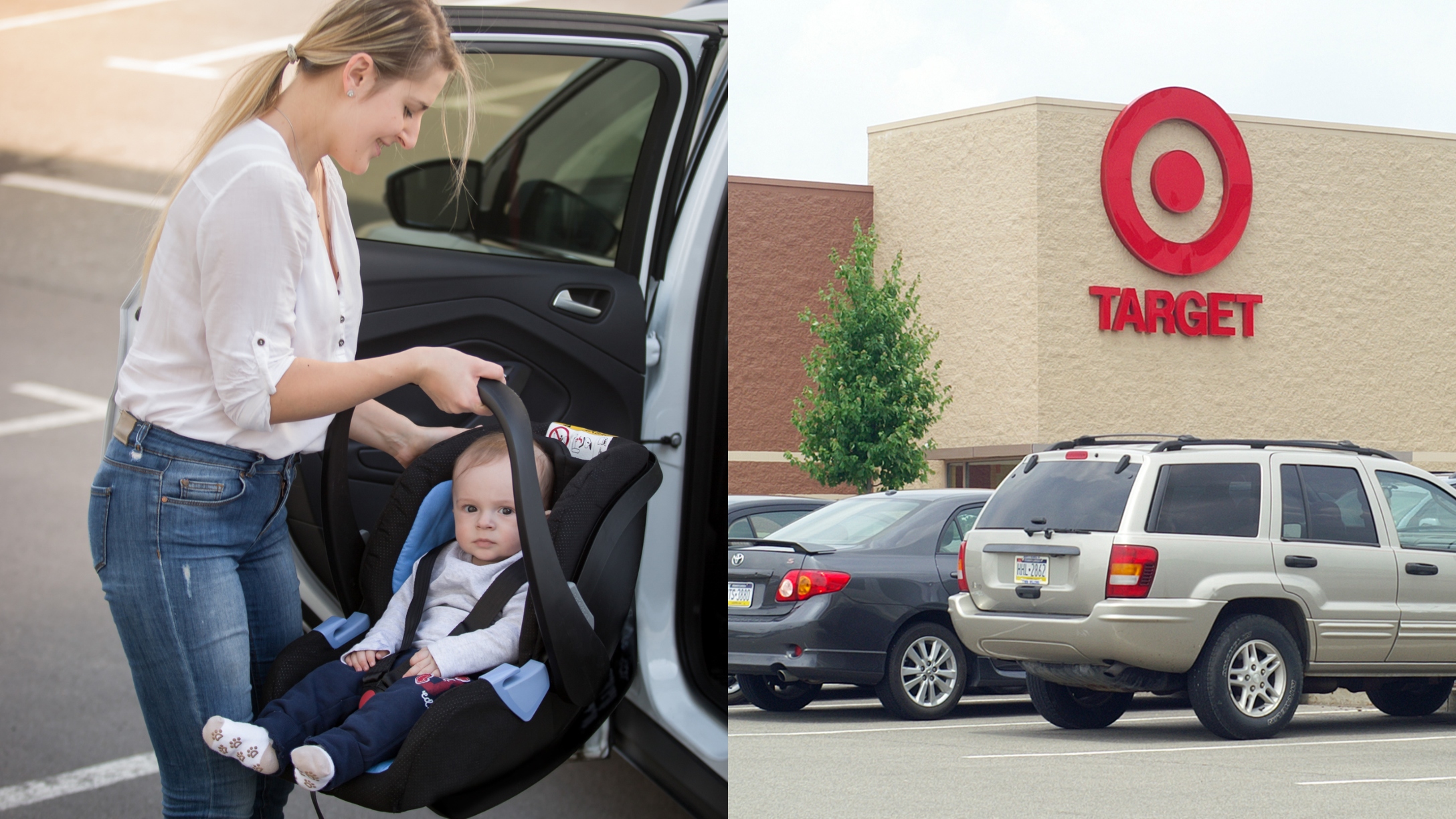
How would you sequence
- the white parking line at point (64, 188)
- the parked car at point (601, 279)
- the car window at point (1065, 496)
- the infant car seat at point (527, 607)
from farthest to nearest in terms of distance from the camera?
the white parking line at point (64, 188) → the parked car at point (601, 279) → the infant car seat at point (527, 607) → the car window at point (1065, 496)

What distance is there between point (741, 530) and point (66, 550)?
7.01 ft

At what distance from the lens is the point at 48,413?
2777 millimetres

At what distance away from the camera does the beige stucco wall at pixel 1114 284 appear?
126 cm

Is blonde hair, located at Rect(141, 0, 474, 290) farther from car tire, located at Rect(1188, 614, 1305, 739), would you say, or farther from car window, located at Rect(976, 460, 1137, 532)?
car tire, located at Rect(1188, 614, 1305, 739)

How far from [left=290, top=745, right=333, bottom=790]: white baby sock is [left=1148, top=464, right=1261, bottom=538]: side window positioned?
39.5 inches

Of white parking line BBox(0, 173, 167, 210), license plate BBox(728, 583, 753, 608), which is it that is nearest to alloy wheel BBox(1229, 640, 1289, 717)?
license plate BBox(728, 583, 753, 608)

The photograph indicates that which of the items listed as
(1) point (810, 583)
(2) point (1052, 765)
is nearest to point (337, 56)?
(1) point (810, 583)

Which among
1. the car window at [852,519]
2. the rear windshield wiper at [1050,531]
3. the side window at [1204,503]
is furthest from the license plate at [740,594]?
the side window at [1204,503]

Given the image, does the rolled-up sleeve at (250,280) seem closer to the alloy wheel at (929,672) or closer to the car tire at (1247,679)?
the alloy wheel at (929,672)

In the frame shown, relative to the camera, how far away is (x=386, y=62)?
4.57 ft

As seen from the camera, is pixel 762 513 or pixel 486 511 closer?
pixel 762 513

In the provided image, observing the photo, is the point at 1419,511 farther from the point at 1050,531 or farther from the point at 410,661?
the point at 410,661

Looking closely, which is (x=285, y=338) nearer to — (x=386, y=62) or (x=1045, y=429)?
(x=386, y=62)

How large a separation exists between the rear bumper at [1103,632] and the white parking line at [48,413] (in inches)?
96.6
